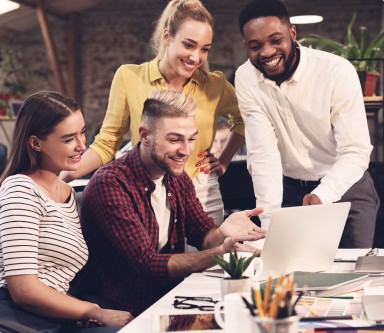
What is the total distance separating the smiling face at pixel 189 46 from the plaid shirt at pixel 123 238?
523 millimetres

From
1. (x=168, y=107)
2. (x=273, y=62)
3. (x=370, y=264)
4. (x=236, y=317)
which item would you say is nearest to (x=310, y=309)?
(x=236, y=317)

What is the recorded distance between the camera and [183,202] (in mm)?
2398

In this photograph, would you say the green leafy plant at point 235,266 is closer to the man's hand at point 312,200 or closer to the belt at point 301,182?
the man's hand at point 312,200

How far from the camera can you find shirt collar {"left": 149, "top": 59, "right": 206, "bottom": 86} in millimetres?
2793

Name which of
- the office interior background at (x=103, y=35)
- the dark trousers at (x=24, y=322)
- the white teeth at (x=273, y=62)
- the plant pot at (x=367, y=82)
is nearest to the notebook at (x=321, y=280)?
the dark trousers at (x=24, y=322)

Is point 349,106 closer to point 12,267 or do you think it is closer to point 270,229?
point 270,229

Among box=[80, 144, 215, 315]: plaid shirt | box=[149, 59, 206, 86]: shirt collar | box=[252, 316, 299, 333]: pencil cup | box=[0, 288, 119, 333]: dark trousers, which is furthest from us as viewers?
box=[149, 59, 206, 86]: shirt collar

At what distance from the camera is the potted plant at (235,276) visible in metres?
1.50

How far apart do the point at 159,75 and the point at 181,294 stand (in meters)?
1.23

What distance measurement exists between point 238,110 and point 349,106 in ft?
1.82

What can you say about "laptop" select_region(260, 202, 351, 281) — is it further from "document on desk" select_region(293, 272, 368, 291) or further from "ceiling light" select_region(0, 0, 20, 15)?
"ceiling light" select_region(0, 0, 20, 15)

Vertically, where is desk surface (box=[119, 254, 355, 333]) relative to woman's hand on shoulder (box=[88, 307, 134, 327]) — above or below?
above

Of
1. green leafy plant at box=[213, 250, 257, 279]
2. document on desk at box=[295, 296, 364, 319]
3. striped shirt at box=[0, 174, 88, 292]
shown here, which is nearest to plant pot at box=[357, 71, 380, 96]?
striped shirt at box=[0, 174, 88, 292]

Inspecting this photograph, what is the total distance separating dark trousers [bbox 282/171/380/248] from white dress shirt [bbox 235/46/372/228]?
3.0 inches
